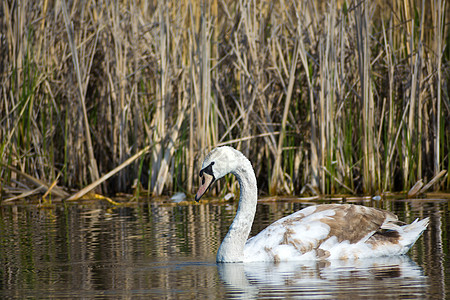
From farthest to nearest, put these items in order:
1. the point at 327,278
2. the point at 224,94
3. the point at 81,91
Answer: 1. the point at 224,94
2. the point at 81,91
3. the point at 327,278

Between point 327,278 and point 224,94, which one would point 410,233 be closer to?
point 327,278

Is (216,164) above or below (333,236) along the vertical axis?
above

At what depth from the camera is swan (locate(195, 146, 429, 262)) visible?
6027mm

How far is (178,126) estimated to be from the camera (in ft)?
33.8

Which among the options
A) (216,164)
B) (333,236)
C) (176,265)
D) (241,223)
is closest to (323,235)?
(333,236)

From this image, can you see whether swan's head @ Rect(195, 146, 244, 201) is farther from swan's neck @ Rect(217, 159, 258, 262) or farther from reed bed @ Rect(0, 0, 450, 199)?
reed bed @ Rect(0, 0, 450, 199)

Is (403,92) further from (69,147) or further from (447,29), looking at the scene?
(69,147)

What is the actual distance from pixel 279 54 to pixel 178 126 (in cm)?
152

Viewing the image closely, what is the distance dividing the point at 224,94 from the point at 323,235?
472 cm

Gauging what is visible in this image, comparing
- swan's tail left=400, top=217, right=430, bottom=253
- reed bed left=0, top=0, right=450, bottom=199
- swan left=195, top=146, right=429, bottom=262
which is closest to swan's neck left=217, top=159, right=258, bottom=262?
swan left=195, top=146, right=429, bottom=262

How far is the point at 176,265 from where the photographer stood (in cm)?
583

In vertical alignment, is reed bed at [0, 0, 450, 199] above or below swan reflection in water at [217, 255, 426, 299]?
Result: above

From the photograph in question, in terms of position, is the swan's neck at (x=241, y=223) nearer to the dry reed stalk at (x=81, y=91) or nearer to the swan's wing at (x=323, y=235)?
the swan's wing at (x=323, y=235)

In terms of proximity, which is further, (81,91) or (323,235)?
(81,91)
